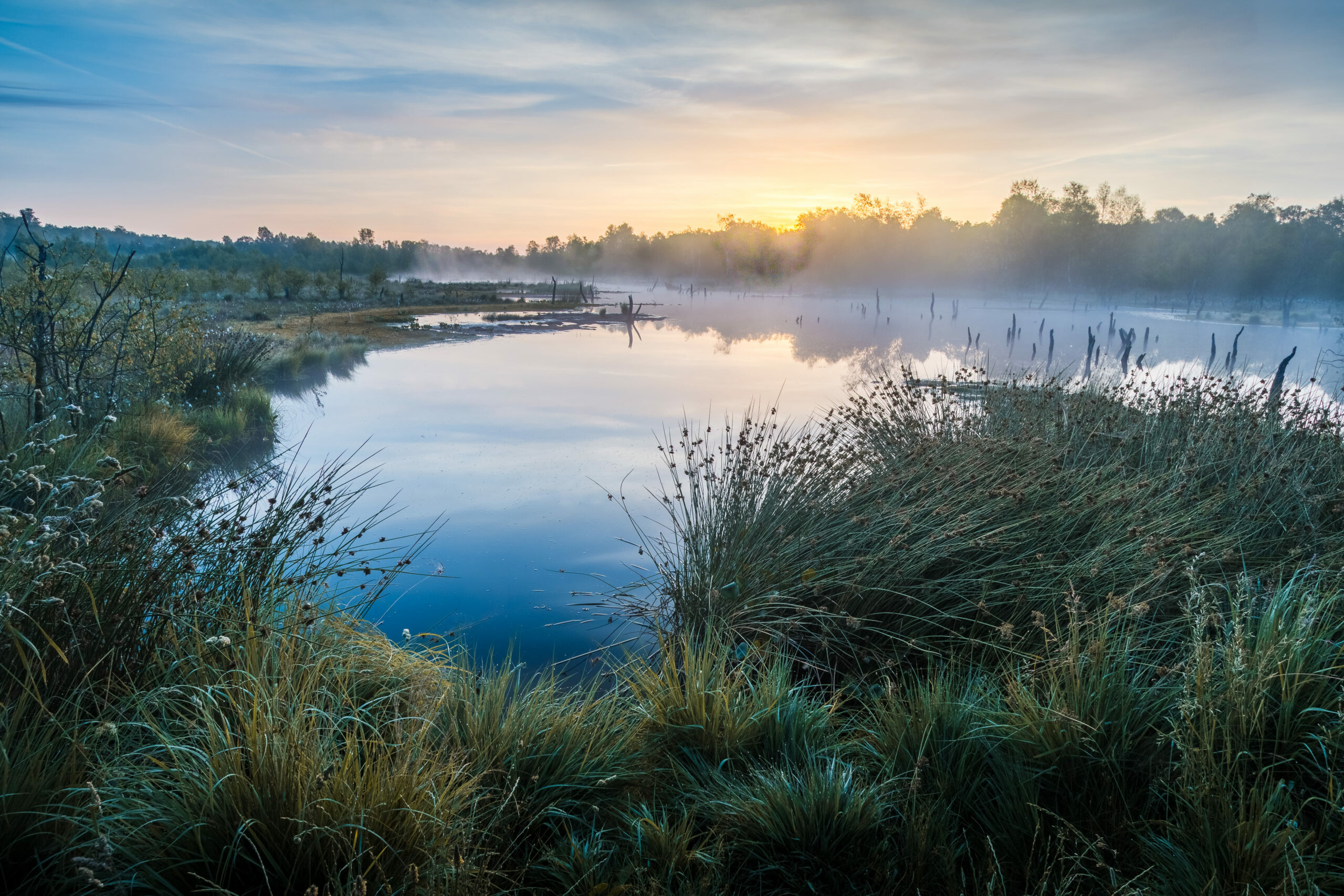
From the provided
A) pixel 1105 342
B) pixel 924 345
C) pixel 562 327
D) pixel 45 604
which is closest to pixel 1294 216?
pixel 1105 342

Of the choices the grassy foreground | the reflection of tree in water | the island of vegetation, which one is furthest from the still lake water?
the grassy foreground

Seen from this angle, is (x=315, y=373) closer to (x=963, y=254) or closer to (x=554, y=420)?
→ (x=554, y=420)

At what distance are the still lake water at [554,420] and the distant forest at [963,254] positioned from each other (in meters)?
4.27

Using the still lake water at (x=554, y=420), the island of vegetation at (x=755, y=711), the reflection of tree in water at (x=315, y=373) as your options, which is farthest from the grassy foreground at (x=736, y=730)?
the reflection of tree in water at (x=315, y=373)

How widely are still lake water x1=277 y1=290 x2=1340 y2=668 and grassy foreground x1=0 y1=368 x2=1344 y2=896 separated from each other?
5.01ft

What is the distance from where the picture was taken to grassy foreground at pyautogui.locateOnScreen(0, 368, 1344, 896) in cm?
194

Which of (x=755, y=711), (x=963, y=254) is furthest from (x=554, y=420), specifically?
(x=963, y=254)

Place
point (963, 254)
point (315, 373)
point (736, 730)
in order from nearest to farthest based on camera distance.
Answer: point (736, 730)
point (315, 373)
point (963, 254)

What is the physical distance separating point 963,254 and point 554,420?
67.9 metres

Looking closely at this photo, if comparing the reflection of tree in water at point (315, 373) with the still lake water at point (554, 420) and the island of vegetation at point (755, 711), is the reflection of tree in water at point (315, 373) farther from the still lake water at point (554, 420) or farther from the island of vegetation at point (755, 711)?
the island of vegetation at point (755, 711)

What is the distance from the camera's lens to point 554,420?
11.9m

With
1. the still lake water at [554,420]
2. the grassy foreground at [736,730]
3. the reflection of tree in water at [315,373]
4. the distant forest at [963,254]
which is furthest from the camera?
the distant forest at [963,254]

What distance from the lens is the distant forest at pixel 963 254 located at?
41656mm

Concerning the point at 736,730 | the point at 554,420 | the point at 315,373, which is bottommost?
the point at 736,730
